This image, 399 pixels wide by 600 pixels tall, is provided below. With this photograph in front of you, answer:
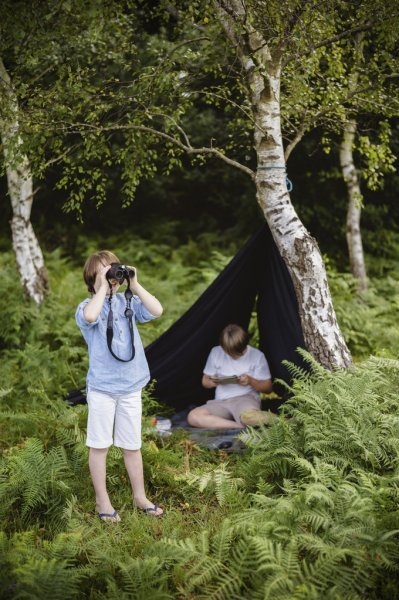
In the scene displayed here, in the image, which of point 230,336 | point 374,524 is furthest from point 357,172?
point 374,524

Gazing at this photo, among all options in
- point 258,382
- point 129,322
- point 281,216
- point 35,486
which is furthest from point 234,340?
point 35,486

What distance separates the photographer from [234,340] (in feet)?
17.1

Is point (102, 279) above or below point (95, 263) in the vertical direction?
below

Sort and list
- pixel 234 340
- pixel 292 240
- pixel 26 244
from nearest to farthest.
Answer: pixel 292 240, pixel 234 340, pixel 26 244

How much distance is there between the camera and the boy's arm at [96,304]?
3.52 metres

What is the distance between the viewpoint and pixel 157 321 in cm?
776

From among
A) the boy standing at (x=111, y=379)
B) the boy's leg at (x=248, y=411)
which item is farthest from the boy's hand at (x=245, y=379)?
the boy standing at (x=111, y=379)

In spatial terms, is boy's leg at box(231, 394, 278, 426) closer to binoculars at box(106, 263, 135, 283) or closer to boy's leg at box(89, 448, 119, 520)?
boy's leg at box(89, 448, 119, 520)

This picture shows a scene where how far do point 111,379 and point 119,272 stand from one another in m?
0.71

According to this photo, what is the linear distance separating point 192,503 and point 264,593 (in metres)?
1.21

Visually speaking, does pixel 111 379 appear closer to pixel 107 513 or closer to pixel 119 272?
pixel 119 272

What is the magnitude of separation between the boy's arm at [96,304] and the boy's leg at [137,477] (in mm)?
978

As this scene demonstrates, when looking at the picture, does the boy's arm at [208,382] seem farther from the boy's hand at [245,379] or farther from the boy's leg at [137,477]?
the boy's leg at [137,477]

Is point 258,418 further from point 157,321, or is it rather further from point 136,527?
point 157,321
